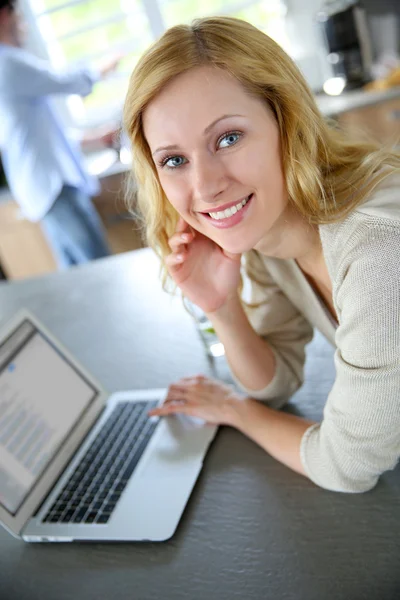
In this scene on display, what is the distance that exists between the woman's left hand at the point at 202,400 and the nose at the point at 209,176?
0.35 m

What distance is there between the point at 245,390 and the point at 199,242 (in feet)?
0.85

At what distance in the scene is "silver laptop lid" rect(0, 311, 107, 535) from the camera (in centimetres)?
91

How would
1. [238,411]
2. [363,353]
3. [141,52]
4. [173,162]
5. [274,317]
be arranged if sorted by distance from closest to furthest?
1. [363,353]
2. [173,162]
3. [238,411]
4. [274,317]
5. [141,52]

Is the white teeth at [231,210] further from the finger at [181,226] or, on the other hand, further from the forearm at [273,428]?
the forearm at [273,428]

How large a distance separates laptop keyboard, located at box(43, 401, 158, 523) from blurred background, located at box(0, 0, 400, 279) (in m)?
2.00

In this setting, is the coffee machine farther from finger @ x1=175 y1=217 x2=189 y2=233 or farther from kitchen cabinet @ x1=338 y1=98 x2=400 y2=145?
finger @ x1=175 y1=217 x2=189 y2=233

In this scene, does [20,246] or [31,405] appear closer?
[31,405]

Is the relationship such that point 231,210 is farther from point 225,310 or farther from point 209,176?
point 225,310

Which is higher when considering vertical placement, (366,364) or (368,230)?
(368,230)

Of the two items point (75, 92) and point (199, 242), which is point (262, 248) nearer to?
point (199, 242)

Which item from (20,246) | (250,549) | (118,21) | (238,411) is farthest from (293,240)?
(118,21)

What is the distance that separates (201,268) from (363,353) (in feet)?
1.24

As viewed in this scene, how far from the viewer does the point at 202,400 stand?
0.99 metres

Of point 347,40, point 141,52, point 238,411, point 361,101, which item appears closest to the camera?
point 238,411
